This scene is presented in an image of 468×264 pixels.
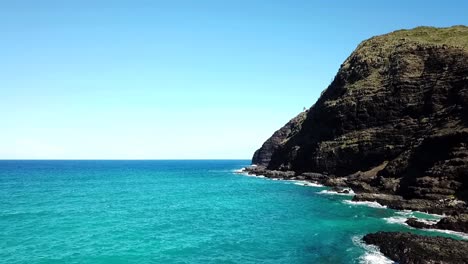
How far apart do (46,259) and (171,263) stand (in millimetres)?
13604

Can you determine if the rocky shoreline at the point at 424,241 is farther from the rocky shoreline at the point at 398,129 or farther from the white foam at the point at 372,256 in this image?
the white foam at the point at 372,256

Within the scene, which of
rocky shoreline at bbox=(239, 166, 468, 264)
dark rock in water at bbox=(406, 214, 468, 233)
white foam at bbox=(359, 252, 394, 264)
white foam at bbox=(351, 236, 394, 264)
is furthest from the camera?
dark rock in water at bbox=(406, 214, 468, 233)

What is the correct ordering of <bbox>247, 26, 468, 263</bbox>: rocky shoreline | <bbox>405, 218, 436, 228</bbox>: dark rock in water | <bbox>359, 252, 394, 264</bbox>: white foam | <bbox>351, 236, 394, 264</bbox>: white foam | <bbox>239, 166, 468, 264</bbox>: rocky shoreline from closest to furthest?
1. <bbox>239, 166, 468, 264</bbox>: rocky shoreline
2. <bbox>359, 252, 394, 264</bbox>: white foam
3. <bbox>351, 236, 394, 264</bbox>: white foam
4. <bbox>405, 218, 436, 228</bbox>: dark rock in water
5. <bbox>247, 26, 468, 263</bbox>: rocky shoreline

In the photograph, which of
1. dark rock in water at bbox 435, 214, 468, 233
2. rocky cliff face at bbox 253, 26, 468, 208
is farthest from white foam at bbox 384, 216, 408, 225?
rocky cliff face at bbox 253, 26, 468, 208

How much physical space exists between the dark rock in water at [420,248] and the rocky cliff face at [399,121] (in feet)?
96.4

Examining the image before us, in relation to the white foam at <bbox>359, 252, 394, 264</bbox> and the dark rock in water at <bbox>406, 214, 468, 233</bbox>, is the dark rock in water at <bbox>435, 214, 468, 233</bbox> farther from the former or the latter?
the white foam at <bbox>359, 252, 394, 264</bbox>

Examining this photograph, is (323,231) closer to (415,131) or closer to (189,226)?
(189,226)

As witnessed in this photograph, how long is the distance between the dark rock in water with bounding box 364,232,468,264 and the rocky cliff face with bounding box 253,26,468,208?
2937cm

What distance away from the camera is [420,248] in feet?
134

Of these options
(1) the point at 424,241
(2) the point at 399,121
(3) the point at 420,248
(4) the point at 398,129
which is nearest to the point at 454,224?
(1) the point at 424,241

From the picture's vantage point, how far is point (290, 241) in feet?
166

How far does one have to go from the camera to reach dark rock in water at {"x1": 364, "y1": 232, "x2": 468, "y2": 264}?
3816 cm

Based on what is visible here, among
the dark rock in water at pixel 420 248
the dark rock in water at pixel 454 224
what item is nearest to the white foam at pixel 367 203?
the dark rock in water at pixel 454 224

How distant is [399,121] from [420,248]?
78.1 metres
